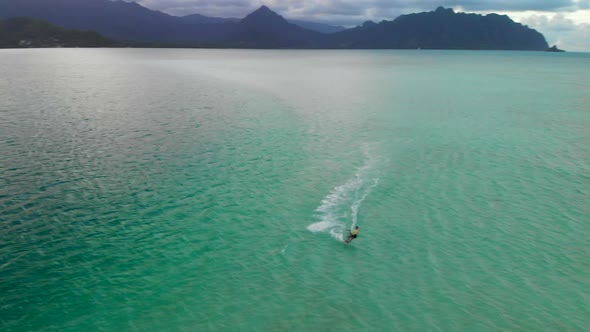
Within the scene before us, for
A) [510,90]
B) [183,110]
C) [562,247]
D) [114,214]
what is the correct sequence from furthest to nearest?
[510,90] → [183,110] → [114,214] → [562,247]

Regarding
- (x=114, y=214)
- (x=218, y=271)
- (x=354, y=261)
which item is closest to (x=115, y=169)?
(x=114, y=214)

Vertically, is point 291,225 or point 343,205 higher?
point 343,205

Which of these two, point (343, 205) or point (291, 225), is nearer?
point (291, 225)

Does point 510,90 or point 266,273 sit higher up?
point 510,90

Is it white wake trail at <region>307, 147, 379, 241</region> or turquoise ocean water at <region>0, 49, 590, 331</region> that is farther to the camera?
white wake trail at <region>307, 147, 379, 241</region>

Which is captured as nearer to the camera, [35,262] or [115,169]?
[35,262]

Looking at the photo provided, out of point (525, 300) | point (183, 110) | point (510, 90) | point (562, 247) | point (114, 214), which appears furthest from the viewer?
point (510, 90)

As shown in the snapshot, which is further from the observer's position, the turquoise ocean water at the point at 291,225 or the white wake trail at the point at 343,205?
the white wake trail at the point at 343,205

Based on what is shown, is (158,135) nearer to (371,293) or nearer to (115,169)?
(115,169)
